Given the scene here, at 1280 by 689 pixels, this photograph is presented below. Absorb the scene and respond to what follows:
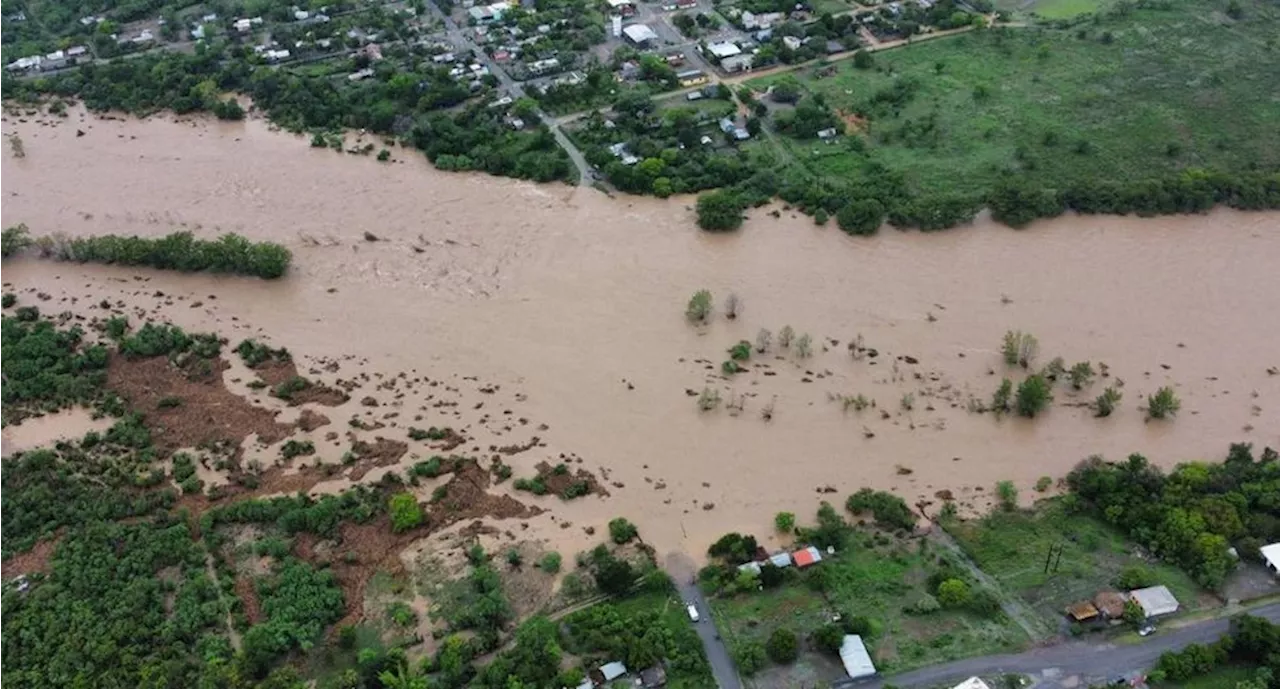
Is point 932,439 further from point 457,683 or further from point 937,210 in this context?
point 457,683

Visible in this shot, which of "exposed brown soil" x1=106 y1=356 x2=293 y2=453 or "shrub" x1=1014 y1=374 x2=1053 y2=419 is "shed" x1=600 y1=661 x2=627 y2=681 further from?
"shrub" x1=1014 y1=374 x2=1053 y2=419

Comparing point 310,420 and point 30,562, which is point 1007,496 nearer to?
point 310,420

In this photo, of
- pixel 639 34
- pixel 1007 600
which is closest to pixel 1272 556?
pixel 1007 600

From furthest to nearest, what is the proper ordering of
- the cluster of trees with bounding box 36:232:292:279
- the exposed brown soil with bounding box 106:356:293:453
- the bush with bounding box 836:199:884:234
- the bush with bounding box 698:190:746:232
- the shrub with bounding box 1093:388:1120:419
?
the bush with bounding box 698:190:746:232 < the bush with bounding box 836:199:884:234 < the cluster of trees with bounding box 36:232:292:279 < the exposed brown soil with bounding box 106:356:293:453 < the shrub with bounding box 1093:388:1120:419

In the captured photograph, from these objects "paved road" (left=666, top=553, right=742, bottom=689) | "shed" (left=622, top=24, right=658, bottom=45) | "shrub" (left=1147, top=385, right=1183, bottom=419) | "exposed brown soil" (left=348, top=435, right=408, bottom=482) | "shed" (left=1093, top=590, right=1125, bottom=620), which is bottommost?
"paved road" (left=666, top=553, right=742, bottom=689)

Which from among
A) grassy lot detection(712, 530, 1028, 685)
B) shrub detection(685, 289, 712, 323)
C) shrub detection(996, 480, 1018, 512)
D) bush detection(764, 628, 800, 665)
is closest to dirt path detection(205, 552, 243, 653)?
grassy lot detection(712, 530, 1028, 685)
